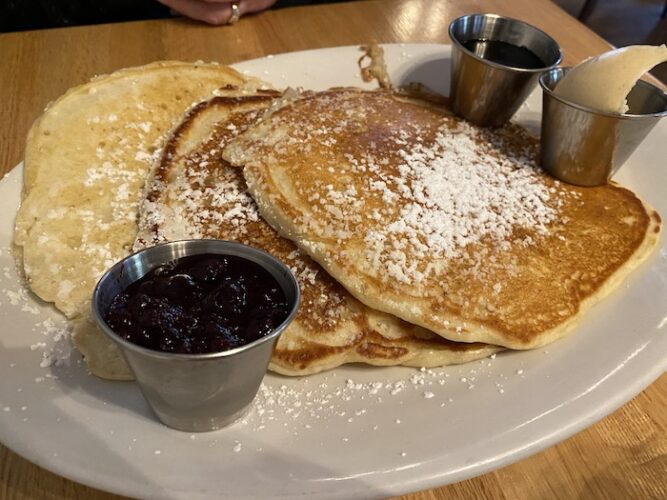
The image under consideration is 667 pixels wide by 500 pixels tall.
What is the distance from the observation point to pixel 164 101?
6.02ft

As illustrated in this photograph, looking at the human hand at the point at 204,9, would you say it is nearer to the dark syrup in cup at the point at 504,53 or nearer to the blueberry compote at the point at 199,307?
the dark syrup in cup at the point at 504,53

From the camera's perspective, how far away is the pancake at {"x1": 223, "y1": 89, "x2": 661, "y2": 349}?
51.1 inches

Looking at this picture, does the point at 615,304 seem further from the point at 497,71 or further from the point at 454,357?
the point at 497,71

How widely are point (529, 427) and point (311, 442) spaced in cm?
44

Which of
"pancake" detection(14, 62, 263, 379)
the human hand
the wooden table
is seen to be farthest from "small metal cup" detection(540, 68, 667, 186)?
the human hand

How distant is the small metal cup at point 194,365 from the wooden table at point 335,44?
25 centimetres

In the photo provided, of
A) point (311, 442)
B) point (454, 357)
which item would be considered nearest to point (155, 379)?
point (311, 442)

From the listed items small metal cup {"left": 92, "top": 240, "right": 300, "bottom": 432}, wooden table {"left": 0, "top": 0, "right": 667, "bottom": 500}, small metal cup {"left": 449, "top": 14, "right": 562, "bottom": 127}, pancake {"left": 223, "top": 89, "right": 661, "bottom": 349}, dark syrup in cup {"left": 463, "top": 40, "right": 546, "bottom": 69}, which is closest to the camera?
small metal cup {"left": 92, "top": 240, "right": 300, "bottom": 432}

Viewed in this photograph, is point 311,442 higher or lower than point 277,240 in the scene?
lower

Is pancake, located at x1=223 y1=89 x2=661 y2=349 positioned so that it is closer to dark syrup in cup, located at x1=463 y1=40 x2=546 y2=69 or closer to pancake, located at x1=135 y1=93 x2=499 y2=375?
pancake, located at x1=135 y1=93 x2=499 y2=375

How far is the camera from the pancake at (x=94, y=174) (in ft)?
4.34

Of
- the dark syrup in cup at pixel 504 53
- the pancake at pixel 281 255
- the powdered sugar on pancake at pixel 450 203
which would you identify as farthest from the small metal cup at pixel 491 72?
the pancake at pixel 281 255

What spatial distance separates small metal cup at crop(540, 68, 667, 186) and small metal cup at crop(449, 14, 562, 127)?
0.51ft

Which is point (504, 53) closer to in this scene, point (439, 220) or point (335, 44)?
point (335, 44)
